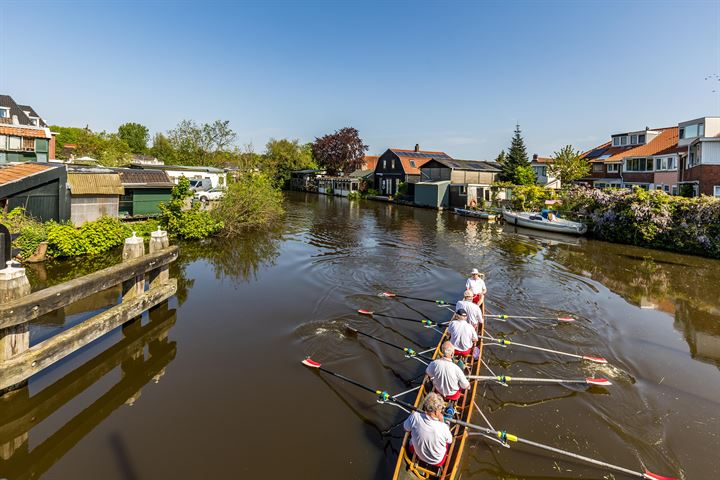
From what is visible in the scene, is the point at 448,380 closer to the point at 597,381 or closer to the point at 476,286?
the point at 597,381

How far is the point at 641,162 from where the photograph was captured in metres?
39.3

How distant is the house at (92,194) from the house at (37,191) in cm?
61

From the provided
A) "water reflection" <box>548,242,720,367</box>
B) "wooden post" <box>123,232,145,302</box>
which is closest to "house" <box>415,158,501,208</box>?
"water reflection" <box>548,242,720,367</box>

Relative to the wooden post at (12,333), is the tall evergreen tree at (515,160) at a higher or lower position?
higher

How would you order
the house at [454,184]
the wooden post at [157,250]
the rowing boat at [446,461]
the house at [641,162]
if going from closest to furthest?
the rowing boat at [446,461] < the wooden post at [157,250] < the house at [641,162] < the house at [454,184]

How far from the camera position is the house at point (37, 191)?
17.7 meters

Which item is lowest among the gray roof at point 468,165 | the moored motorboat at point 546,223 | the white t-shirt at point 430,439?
the white t-shirt at point 430,439

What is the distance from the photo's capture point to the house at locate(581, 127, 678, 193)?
1430 inches

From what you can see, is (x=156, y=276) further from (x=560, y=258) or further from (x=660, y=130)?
(x=660, y=130)

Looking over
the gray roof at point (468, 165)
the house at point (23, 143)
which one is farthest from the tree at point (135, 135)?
the gray roof at point (468, 165)

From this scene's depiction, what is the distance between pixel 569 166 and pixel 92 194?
48.9m

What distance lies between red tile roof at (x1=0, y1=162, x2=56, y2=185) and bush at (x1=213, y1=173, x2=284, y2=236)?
9.47 meters

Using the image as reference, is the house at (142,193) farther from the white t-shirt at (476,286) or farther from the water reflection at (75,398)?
the white t-shirt at (476,286)

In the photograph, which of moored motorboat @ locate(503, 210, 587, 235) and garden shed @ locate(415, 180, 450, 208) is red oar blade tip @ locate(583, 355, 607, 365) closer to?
moored motorboat @ locate(503, 210, 587, 235)
